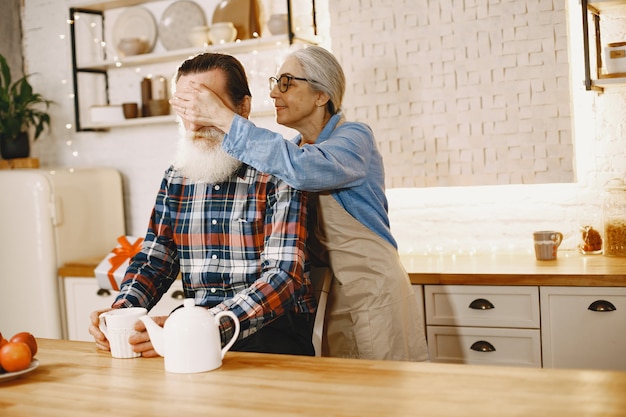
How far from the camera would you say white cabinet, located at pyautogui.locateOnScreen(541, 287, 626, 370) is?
2.86 metres

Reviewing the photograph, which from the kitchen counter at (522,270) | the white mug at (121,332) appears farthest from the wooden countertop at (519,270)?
the white mug at (121,332)

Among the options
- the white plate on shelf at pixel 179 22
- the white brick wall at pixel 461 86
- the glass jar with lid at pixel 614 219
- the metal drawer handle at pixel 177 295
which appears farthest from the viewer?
the white plate on shelf at pixel 179 22

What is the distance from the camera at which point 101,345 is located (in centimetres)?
204

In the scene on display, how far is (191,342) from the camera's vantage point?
1.75 meters

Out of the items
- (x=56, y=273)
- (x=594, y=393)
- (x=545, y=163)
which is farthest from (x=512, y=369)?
(x=56, y=273)

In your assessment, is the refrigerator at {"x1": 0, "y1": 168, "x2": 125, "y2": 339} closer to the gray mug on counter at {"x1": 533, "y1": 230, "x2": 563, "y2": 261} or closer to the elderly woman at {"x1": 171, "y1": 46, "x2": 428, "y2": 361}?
the elderly woman at {"x1": 171, "y1": 46, "x2": 428, "y2": 361}

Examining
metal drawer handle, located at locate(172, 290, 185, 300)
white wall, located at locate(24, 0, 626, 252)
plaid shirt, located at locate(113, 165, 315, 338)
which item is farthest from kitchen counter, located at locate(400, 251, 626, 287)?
metal drawer handle, located at locate(172, 290, 185, 300)

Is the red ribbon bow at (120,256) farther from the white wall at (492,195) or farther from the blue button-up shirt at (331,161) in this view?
the blue button-up shirt at (331,161)

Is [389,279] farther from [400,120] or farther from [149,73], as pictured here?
[149,73]

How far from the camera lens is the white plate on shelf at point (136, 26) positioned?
4.27 m

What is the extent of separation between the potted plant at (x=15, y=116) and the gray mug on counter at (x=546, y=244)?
110 inches

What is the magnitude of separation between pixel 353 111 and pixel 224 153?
58.8 inches

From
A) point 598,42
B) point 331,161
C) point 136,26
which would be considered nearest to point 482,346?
point 331,161

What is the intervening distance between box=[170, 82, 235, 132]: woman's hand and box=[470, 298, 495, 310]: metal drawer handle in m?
1.33
